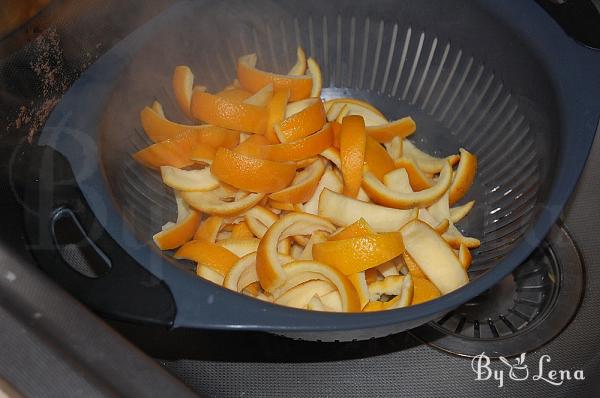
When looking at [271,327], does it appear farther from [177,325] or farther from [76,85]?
[76,85]

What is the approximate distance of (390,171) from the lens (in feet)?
3.27

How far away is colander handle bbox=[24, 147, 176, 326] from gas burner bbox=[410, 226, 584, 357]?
1.46 feet

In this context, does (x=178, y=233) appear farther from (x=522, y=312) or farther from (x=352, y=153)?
(x=522, y=312)

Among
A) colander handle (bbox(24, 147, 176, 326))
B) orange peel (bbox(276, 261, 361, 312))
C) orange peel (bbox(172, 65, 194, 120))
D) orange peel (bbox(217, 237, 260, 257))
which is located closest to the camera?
colander handle (bbox(24, 147, 176, 326))

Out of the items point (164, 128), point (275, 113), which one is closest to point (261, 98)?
point (275, 113)

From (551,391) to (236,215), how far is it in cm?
55

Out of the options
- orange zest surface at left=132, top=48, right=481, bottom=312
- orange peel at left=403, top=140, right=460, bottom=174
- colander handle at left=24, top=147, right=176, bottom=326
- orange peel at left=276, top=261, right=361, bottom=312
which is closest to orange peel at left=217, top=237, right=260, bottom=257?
orange zest surface at left=132, top=48, right=481, bottom=312

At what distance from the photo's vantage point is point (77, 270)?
731 mm

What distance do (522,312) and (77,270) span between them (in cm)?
69

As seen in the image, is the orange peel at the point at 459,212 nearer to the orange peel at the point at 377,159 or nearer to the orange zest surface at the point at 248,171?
the orange peel at the point at 377,159

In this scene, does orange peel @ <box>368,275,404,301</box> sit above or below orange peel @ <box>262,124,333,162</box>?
below

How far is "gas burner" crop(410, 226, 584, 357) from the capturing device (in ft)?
3.09

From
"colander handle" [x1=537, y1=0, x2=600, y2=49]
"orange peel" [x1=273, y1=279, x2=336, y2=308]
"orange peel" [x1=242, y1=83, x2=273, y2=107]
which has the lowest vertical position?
"orange peel" [x1=273, y1=279, x2=336, y2=308]

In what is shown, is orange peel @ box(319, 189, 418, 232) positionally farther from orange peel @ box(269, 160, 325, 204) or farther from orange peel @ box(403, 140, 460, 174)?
orange peel @ box(403, 140, 460, 174)
